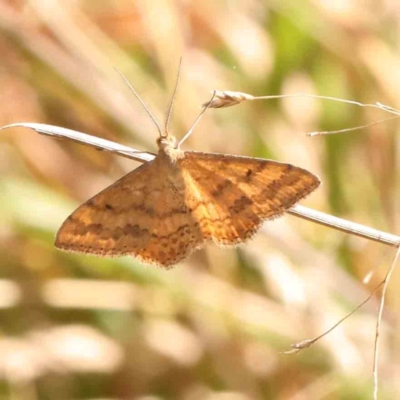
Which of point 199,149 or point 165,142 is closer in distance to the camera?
point 165,142

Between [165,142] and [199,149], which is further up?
[199,149]

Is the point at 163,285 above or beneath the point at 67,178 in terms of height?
beneath

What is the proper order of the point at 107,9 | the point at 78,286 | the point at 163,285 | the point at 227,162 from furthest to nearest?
the point at 107,9, the point at 78,286, the point at 163,285, the point at 227,162

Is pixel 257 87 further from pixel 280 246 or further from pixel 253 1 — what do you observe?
pixel 280 246

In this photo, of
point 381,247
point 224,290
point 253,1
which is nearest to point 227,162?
point 224,290

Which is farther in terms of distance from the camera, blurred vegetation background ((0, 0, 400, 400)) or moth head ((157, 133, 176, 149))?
blurred vegetation background ((0, 0, 400, 400))

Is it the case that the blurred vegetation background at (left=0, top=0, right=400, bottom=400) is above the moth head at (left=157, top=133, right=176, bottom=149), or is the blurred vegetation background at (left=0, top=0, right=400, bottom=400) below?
above

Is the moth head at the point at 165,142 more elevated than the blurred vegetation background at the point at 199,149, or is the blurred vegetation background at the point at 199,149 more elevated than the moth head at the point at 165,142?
the blurred vegetation background at the point at 199,149

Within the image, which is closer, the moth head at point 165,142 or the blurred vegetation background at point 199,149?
the moth head at point 165,142
